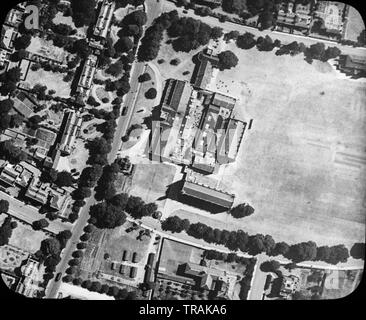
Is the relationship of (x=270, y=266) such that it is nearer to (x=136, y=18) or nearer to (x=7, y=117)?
(x=136, y=18)

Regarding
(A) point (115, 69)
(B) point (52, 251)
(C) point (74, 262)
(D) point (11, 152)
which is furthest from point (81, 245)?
(A) point (115, 69)

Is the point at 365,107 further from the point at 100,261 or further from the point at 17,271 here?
the point at 17,271

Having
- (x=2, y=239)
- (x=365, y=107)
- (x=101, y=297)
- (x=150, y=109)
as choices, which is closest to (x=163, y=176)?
(x=150, y=109)

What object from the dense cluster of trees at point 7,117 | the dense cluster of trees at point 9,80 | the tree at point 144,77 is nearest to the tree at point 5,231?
the dense cluster of trees at point 7,117

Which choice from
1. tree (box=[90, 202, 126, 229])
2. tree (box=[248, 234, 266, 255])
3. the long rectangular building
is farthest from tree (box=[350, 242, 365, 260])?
the long rectangular building

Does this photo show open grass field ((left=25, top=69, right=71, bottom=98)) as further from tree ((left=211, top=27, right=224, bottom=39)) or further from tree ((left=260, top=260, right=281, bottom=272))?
tree ((left=260, top=260, right=281, bottom=272))

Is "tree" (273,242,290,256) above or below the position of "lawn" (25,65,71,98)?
below
